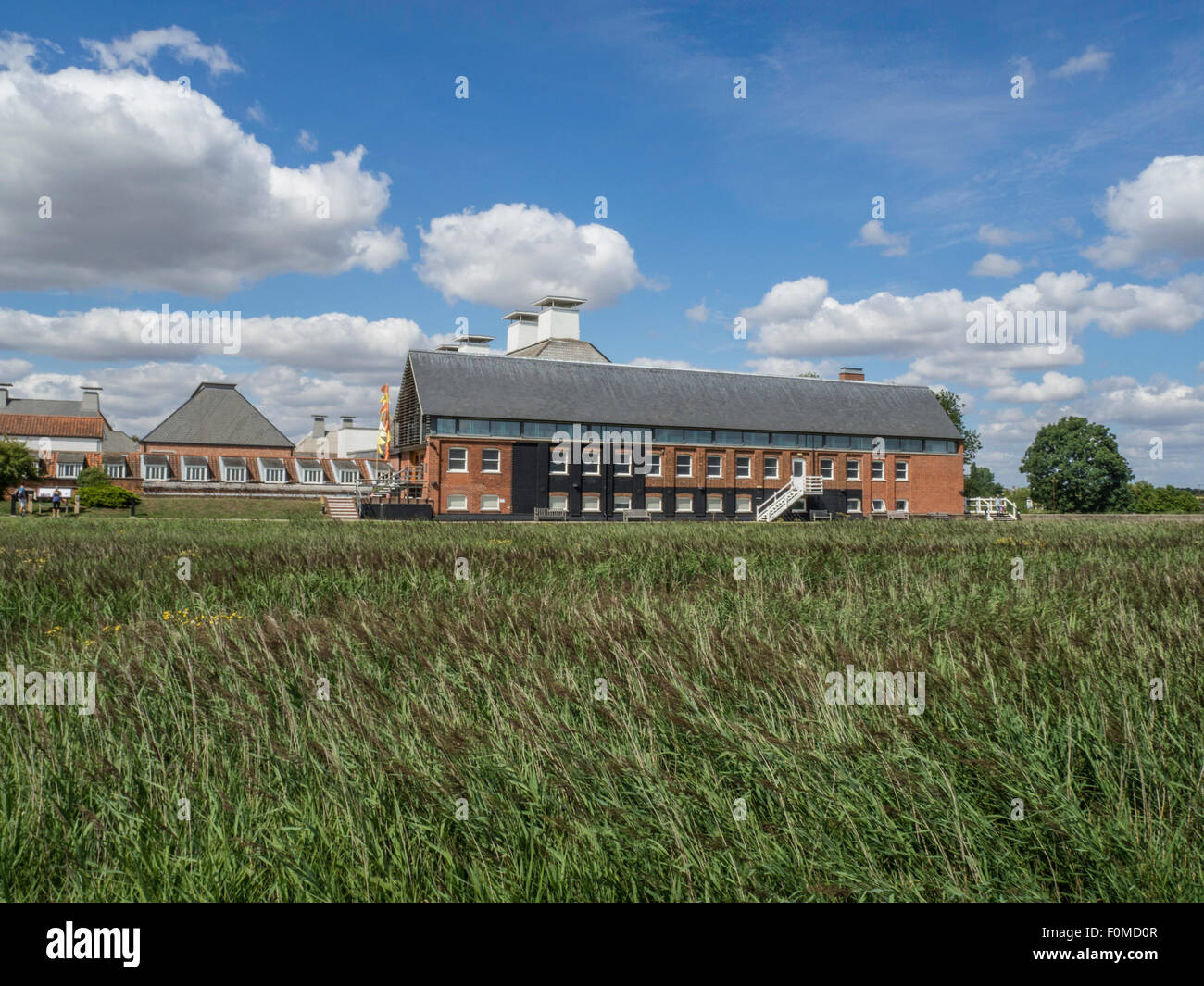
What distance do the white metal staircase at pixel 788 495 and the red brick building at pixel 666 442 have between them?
0.41 feet

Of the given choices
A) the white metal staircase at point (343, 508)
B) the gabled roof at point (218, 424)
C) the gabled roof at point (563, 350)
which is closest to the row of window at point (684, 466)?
the white metal staircase at point (343, 508)

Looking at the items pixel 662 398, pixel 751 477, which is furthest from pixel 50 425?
pixel 751 477

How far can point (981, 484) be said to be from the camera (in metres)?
115

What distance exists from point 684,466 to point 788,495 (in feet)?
20.1

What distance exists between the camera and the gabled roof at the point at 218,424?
260 ft

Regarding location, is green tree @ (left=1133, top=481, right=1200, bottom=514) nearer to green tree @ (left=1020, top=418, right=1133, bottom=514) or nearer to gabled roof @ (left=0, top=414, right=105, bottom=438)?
green tree @ (left=1020, top=418, right=1133, bottom=514)

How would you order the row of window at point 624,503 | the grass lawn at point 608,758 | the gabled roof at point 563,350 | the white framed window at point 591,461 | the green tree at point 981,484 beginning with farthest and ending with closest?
the green tree at point 981,484, the gabled roof at point 563,350, the white framed window at point 591,461, the row of window at point 624,503, the grass lawn at point 608,758

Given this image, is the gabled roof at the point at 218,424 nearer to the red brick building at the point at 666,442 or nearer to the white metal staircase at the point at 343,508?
the red brick building at the point at 666,442

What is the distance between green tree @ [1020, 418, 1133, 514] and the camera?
8444 cm

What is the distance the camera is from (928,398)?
5888cm

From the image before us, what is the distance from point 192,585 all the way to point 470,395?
3808 cm

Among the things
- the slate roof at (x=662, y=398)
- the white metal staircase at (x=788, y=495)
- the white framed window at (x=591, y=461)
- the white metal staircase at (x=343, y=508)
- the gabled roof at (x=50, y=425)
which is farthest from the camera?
the gabled roof at (x=50, y=425)
